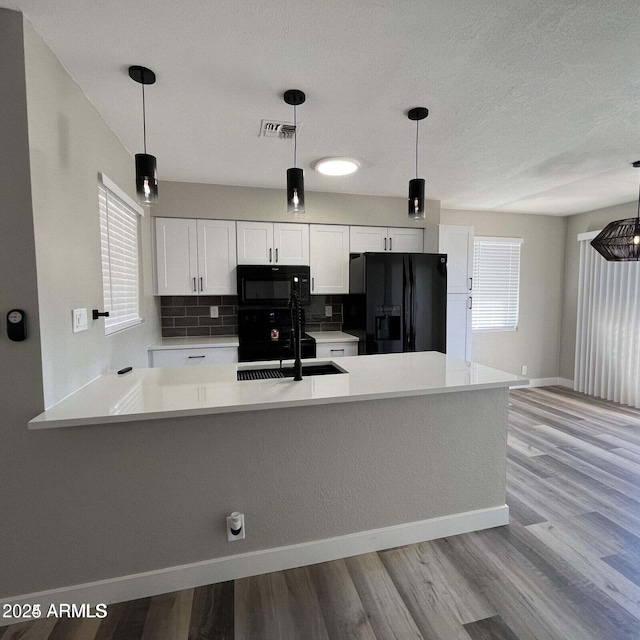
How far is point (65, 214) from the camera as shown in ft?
5.24

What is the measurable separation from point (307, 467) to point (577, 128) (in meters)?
2.60

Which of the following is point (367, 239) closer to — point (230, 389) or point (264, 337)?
point (264, 337)

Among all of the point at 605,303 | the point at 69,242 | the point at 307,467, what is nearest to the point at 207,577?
the point at 307,467

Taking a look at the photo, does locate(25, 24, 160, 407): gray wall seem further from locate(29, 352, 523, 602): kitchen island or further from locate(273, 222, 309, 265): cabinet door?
locate(273, 222, 309, 265): cabinet door

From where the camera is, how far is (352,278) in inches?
149

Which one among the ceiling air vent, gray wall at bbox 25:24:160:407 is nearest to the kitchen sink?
gray wall at bbox 25:24:160:407

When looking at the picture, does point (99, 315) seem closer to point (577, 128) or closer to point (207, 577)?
point (207, 577)

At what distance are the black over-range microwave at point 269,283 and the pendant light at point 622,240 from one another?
2.49 metres

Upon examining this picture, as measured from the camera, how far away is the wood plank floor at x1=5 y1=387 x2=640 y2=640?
54.3 inches

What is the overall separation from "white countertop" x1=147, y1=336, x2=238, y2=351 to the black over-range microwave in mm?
414

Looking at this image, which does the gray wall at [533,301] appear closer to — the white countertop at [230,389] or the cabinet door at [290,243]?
the cabinet door at [290,243]

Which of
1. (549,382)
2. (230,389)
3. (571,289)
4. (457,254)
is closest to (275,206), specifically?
(457,254)

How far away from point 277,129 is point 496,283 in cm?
378

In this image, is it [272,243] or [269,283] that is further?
[272,243]
